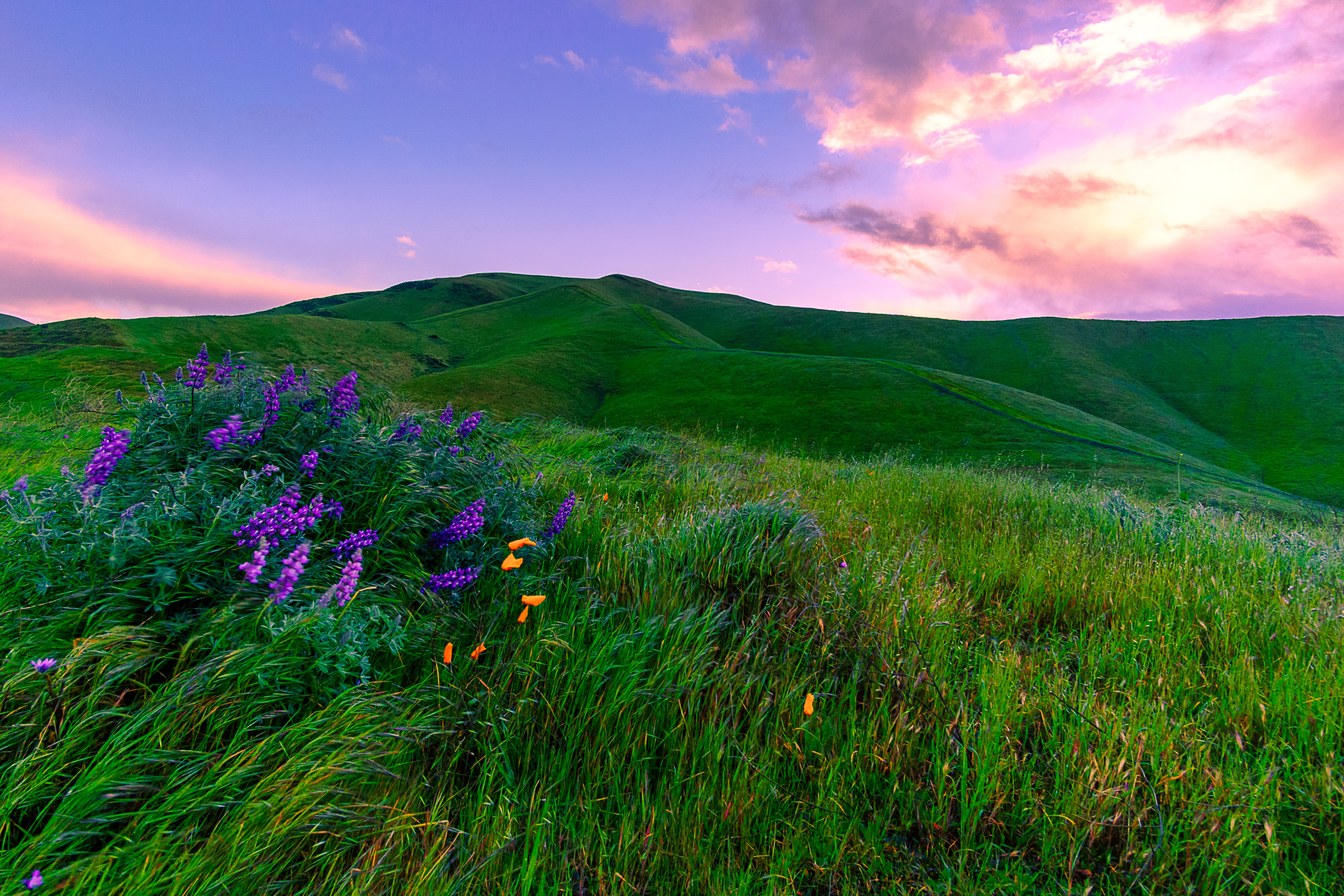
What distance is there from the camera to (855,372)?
35.0 metres

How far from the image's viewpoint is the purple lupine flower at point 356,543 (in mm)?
2693

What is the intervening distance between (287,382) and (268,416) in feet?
1.53

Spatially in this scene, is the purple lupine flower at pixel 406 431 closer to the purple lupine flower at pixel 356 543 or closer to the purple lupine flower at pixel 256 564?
the purple lupine flower at pixel 356 543

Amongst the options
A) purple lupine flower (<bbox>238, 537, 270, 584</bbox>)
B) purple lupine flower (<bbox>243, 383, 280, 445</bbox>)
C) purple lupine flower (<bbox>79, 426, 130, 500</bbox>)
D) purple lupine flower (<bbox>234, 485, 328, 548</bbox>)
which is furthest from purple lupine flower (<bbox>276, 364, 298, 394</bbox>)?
purple lupine flower (<bbox>238, 537, 270, 584</bbox>)

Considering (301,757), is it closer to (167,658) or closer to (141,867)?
(141,867)

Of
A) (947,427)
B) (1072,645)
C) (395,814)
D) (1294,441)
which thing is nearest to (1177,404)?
(1294,441)

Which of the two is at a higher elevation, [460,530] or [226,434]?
[226,434]

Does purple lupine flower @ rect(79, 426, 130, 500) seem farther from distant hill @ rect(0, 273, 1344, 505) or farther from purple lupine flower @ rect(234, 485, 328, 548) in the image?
distant hill @ rect(0, 273, 1344, 505)

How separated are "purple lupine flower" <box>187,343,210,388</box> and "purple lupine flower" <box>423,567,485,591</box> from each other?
1.90 m

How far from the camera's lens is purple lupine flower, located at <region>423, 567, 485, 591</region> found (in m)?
2.89

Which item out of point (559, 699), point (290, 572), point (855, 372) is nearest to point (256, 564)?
point (290, 572)

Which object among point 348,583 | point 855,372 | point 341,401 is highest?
point 855,372

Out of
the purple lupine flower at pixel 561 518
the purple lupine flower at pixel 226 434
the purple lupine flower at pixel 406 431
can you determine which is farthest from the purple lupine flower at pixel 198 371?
the purple lupine flower at pixel 561 518

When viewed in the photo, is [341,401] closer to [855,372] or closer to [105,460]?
[105,460]
